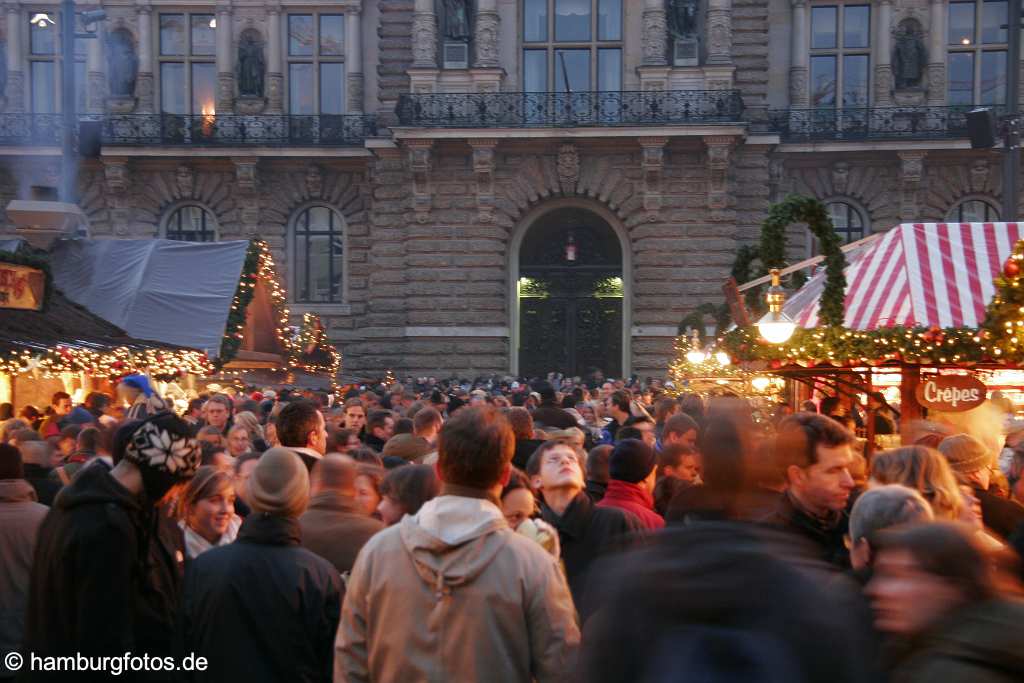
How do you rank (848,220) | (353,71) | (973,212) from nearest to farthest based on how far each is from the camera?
(973,212), (848,220), (353,71)

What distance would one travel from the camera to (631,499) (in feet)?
19.7

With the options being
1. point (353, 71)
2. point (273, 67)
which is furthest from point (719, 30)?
point (273, 67)

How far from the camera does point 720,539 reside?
2590 millimetres

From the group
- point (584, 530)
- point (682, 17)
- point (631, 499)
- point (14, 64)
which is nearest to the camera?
point (584, 530)

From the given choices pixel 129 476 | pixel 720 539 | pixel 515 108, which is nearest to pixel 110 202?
pixel 515 108

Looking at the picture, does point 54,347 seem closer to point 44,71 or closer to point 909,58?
point 44,71

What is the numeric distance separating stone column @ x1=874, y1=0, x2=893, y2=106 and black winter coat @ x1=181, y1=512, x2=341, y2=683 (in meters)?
28.2

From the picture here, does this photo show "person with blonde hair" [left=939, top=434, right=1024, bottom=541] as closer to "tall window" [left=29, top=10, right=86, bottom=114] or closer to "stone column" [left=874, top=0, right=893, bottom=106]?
"stone column" [left=874, top=0, right=893, bottom=106]

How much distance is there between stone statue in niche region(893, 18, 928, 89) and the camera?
30281 millimetres

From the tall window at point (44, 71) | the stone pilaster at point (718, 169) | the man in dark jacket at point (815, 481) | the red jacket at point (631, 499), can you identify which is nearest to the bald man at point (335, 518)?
the red jacket at point (631, 499)

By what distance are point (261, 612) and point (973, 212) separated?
29.0 m

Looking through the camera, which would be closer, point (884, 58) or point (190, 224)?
point (884, 58)

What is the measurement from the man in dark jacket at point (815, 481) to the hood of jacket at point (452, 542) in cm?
152

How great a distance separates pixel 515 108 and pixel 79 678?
25.7 meters
